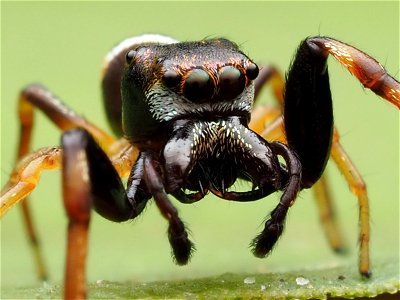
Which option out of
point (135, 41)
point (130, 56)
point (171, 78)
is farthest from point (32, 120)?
point (171, 78)

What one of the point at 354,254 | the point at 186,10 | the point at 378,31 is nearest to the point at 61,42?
the point at 186,10

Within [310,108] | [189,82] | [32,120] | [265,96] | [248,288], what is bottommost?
[265,96]

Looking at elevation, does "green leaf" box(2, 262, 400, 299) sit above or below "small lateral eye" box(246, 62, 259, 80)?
below

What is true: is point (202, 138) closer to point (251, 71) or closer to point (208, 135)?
point (208, 135)

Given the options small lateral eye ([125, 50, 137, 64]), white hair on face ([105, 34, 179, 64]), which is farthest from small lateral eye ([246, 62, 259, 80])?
white hair on face ([105, 34, 179, 64])

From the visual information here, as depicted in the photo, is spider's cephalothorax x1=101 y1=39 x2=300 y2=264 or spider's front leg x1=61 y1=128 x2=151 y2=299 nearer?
spider's front leg x1=61 y1=128 x2=151 y2=299

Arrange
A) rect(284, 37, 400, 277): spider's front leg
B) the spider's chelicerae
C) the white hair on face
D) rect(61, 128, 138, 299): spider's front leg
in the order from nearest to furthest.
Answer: rect(61, 128, 138, 299): spider's front leg < the spider's chelicerae < rect(284, 37, 400, 277): spider's front leg < the white hair on face

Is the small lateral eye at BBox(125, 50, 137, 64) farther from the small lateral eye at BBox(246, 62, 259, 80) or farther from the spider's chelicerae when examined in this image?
the small lateral eye at BBox(246, 62, 259, 80)

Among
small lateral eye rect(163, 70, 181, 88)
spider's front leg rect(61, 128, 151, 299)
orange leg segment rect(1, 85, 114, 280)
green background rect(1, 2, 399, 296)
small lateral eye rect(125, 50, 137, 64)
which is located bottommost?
green background rect(1, 2, 399, 296)
